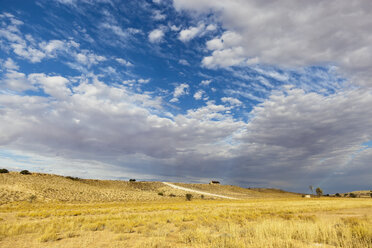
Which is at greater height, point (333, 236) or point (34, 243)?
point (333, 236)

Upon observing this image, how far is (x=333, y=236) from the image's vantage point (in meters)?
10.2

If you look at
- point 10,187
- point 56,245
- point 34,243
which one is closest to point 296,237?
point 56,245

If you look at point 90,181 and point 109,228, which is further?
point 90,181

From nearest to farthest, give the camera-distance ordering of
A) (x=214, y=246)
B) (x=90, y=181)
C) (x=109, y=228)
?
(x=214, y=246) → (x=109, y=228) → (x=90, y=181)

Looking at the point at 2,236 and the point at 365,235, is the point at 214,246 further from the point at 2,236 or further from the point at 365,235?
the point at 2,236

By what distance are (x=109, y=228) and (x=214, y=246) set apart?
9.03 meters

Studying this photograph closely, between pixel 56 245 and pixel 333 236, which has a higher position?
pixel 333 236

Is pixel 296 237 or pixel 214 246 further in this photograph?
pixel 296 237

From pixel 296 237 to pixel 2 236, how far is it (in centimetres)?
1477

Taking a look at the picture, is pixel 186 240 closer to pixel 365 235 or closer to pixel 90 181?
pixel 365 235

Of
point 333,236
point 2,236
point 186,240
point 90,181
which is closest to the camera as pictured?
point 333,236

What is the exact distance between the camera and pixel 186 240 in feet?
35.9

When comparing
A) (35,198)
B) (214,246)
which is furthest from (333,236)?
(35,198)

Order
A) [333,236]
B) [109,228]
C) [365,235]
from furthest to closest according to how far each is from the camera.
→ [109,228]
[333,236]
[365,235]
